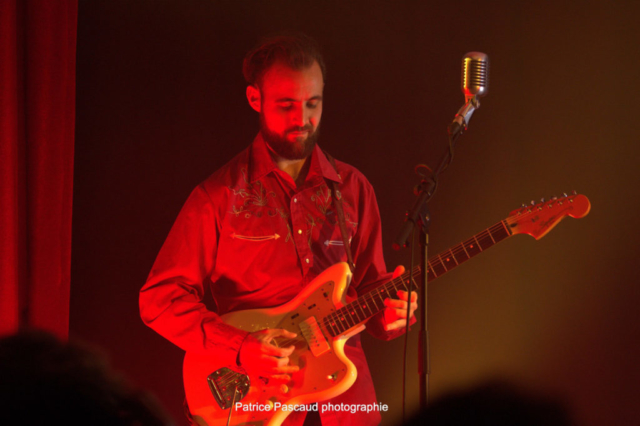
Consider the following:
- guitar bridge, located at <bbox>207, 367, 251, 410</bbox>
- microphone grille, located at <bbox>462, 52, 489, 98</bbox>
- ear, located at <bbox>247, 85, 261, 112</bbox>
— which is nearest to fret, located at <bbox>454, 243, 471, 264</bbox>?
microphone grille, located at <bbox>462, 52, 489, 98</bbox>

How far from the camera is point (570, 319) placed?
2.82m

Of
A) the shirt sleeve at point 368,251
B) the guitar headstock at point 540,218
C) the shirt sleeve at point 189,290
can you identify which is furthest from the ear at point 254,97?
the guitar headstock at point 540,218

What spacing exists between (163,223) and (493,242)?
1.49 m

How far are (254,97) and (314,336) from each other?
112 centimetres

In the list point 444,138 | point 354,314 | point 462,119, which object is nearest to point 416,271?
point 354,314

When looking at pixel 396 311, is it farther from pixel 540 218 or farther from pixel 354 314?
pixel 540 218

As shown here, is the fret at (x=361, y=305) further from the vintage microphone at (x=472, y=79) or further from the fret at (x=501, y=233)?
the vintage microphone at (x=472, y=79)

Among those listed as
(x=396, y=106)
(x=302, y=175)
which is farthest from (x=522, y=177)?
(x=302, y=175)

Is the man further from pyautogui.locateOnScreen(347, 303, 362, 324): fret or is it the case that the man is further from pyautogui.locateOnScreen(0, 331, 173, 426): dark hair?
pyautogui.locateOnScreen(0, 331, 173, 426): dark hair

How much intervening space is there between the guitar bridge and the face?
95 centimetres

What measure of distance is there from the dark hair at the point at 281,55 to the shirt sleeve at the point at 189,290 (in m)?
0.61

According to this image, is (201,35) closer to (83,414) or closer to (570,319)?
(570,319)

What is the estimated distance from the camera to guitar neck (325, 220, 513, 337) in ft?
7.26

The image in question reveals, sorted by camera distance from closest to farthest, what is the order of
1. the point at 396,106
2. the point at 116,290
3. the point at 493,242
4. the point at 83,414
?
the point at 83,414 < the point at 493,242 < the point at 116,290 < the point at 396,106
